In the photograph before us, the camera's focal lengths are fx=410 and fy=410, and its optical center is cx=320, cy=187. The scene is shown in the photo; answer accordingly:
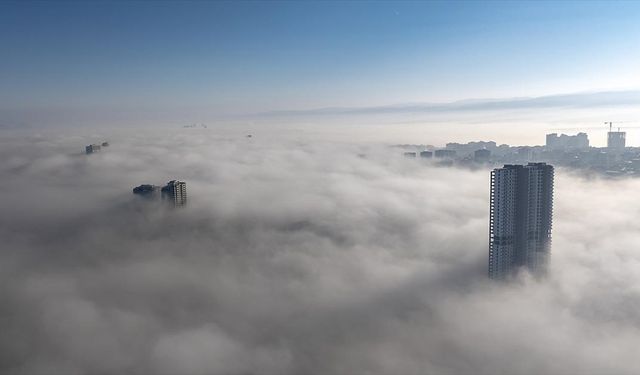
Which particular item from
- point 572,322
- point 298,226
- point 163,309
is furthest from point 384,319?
point 298,226

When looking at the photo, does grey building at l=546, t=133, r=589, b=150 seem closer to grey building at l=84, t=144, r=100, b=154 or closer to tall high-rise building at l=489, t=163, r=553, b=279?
tall high-rise building at l=489, t=163, r=553, b=279

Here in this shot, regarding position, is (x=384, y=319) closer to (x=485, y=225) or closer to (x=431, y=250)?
(x=431, y=250)

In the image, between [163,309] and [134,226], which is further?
[134,226]

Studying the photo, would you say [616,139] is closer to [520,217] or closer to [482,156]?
[482,156]

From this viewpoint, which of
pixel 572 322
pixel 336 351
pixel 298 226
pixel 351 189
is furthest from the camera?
pixel 351 189

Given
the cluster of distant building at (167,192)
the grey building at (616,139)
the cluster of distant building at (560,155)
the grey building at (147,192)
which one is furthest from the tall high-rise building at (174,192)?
the grey building at (616,139)

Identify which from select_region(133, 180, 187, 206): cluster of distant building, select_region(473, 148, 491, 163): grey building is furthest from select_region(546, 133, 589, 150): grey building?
select_region(133, 180, 187, 206): cluster of distant building
